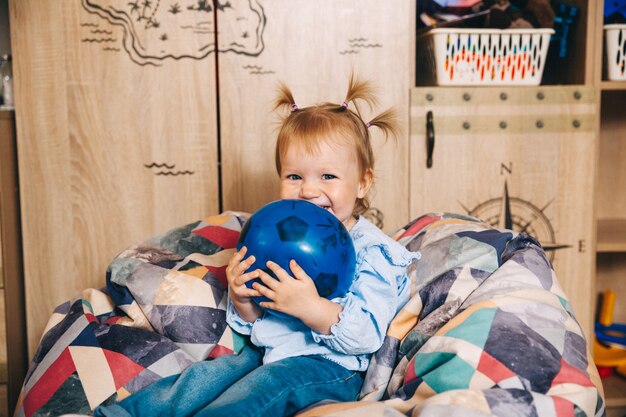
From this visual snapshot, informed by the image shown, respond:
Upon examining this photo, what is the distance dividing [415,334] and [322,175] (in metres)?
0.40

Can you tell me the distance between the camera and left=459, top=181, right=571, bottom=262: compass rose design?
211cm

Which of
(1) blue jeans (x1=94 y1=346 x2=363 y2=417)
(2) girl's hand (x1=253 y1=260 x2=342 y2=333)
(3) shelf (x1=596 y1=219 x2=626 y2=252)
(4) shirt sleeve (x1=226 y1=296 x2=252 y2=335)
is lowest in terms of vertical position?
(1) blue jeans (x1=94 y1=346 x2=363 y2=417)

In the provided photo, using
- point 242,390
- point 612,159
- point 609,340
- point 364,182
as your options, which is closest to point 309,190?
point 364,182

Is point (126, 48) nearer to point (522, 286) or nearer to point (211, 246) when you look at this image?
point (211, 246)

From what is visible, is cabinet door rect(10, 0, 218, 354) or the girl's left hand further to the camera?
cabinet door rect(10, 0, 218, 354)

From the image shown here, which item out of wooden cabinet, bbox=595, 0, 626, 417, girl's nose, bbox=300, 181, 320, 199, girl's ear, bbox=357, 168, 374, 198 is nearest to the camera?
girl's nose, bbox=300, 181, 320, 199

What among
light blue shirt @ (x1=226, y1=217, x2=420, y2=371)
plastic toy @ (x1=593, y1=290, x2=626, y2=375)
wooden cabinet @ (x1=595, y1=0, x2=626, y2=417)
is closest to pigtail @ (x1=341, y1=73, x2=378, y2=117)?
light blue shirt @ (x1=226, y1=217, x2=420, y2=371)

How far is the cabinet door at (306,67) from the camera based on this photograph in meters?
2.03

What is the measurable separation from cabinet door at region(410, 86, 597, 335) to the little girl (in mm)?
593

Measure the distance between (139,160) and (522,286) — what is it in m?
1.24

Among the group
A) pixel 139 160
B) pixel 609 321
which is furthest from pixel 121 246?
pixel 609 321

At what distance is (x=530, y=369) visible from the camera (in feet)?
A: 3.83

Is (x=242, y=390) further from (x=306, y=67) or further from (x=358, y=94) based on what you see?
(x=306, y=67)

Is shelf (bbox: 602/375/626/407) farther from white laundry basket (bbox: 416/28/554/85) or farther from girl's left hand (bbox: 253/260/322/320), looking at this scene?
girl's left hand (bbox: 253/260/322/320)
